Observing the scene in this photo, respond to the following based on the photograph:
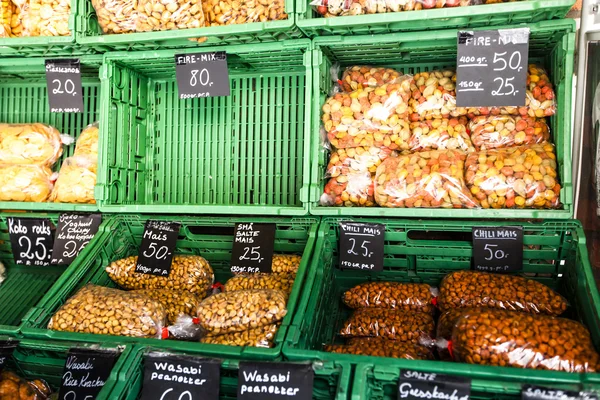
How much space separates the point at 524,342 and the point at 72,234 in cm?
182

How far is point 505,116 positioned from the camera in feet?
5.99

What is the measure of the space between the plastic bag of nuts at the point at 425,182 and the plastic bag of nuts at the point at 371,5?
532mm

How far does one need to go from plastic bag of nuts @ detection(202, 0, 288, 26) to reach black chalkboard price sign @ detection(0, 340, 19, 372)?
1.40 metres

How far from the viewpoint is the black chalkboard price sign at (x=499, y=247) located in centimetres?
168

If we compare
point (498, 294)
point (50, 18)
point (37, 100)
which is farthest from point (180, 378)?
point (37, 100)

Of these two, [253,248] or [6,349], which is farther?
[253,248]

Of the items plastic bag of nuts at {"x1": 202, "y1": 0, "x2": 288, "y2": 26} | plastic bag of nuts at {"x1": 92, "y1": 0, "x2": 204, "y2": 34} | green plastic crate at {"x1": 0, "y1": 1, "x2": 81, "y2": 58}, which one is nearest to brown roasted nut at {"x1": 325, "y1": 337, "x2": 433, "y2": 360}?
A: plastic bag of nuts at {"x1": 202, "y1": 0, "x2": 288, "y2": 26}

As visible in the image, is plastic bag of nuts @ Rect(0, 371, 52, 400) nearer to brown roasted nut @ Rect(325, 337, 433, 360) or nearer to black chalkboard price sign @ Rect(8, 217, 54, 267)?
black chalkboard price sign @ Rect(8, 217, 54, 267)

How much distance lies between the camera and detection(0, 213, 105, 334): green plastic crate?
2115mm

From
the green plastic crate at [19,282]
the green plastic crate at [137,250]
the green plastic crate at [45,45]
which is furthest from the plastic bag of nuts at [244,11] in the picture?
the green plastic crate at [19,282]

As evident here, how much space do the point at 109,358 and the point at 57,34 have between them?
58.9 inches

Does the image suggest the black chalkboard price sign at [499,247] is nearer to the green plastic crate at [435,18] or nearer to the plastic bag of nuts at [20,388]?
the green plastic crate at [435,18]

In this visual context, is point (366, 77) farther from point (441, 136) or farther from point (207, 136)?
point (207, 136)

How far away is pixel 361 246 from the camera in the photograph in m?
1.79
